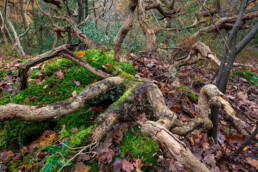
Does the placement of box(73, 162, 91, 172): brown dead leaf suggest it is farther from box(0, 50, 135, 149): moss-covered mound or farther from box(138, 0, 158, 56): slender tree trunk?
box(138, 0, 158, 56): slender tree trunk

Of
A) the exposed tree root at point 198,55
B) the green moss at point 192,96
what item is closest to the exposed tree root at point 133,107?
the exposed tree root at point 198,55

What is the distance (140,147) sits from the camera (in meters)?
2.02

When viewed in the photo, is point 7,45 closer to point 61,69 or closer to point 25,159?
point 61,69

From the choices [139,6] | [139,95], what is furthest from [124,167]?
[139,6]

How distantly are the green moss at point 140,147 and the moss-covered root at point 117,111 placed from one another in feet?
1.30

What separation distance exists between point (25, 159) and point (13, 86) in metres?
1.68

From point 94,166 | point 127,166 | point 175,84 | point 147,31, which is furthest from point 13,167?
point 175,84

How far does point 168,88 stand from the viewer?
347cm

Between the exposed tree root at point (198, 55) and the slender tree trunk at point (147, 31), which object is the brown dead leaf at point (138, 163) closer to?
the exposed tree root at point (198, 55)

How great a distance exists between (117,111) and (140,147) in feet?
2.25

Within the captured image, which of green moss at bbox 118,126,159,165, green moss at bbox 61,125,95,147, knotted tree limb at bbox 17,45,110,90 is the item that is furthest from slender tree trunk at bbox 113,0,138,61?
green moss at bbox 61,125,95,147

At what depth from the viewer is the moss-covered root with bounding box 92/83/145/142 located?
1.71 m

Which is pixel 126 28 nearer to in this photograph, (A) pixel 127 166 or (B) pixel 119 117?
(B) pixel 119 117

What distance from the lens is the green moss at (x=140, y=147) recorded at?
1.94 m
